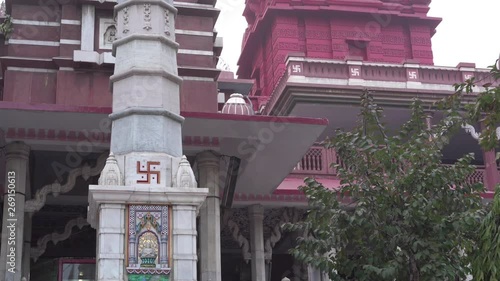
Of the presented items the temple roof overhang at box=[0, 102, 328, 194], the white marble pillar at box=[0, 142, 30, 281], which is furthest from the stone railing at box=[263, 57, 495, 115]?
the white marble pillar at box=[0, 142, 30, 281]

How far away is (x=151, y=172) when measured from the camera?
8406 millimetres

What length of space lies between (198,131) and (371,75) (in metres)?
9.34

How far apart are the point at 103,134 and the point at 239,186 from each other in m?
4.40

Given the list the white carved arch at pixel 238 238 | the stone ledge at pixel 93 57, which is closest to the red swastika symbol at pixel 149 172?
the stone ledge at pixel 93 57

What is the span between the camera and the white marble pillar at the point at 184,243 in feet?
26.4

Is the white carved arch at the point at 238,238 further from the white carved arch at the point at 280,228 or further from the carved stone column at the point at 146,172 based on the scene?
the carved stone column at the point at 146,172

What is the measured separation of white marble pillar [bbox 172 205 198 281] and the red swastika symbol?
432 millimetres

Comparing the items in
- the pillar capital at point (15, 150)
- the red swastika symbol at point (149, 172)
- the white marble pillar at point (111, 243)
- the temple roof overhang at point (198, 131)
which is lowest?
the white marble pillar at point (111, 243)

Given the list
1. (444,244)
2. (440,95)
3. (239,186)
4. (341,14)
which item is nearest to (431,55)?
(341,14)

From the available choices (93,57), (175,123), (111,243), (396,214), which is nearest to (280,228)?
(93,57)

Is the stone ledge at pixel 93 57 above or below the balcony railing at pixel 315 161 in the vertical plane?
above

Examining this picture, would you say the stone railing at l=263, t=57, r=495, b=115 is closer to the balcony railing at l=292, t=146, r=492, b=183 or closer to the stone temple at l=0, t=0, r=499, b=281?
the stone temple at l=0, t=0, r=499, b=281

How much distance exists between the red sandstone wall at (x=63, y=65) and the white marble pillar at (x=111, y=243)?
6993 millimetres

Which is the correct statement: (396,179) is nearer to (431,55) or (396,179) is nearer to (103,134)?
(103,134)
